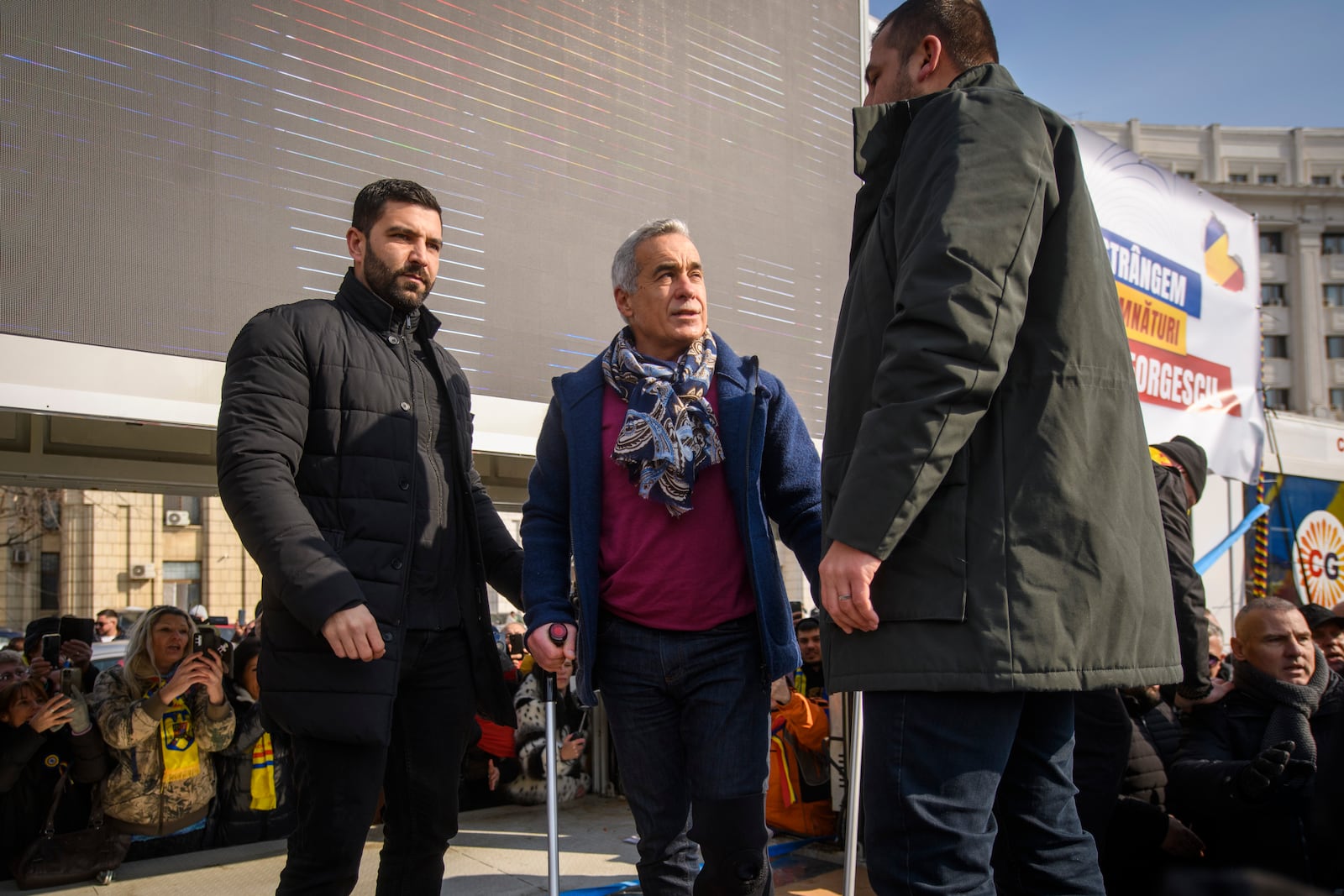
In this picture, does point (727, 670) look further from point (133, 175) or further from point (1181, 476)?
point (1181, 476)

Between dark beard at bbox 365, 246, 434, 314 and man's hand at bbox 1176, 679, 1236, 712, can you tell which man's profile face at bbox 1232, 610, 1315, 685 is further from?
dark beard at bbox 365, 246, 434, 314

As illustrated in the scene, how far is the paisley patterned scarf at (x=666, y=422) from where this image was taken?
6.88ft

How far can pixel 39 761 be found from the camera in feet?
13.3

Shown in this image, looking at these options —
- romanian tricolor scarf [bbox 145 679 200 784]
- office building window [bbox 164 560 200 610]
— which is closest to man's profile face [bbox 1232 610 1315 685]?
romanian tricolor scarf [bbox 145 679 200 784]

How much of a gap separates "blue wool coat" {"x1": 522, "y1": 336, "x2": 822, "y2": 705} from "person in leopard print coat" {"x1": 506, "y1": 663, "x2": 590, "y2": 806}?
333cm

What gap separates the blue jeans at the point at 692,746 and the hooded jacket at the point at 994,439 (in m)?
0.47

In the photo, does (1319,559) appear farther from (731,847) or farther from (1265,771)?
(731,847)

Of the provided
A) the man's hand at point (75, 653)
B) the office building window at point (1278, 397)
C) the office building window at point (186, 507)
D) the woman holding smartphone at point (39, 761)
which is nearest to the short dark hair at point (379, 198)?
the woman holding smartphone at point (39, 761)

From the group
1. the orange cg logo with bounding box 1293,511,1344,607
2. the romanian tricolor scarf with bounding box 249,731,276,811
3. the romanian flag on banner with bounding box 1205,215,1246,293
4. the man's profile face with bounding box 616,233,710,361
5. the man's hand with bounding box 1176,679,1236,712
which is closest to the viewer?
the man's profile face with bounding box 616,233,710,361

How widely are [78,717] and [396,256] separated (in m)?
2.94

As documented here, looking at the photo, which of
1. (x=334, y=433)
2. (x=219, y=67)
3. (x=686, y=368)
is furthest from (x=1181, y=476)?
(x=219, y=67)

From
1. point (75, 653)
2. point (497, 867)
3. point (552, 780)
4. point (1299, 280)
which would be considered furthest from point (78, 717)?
point (1299, 280)

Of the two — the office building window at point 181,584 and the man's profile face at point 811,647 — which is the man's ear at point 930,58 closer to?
the man's profile face at point 811,647

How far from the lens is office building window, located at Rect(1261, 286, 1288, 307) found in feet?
160
